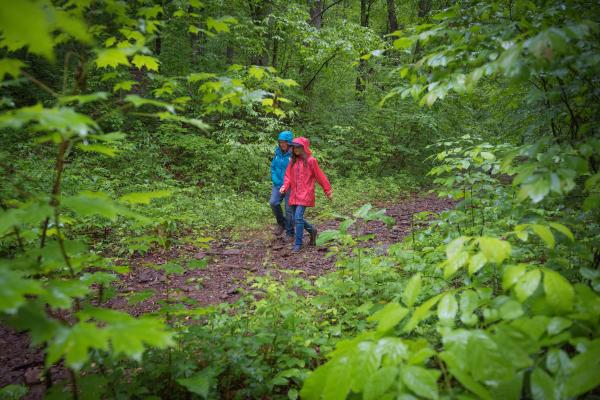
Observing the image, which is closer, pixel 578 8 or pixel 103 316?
pixel 103 316

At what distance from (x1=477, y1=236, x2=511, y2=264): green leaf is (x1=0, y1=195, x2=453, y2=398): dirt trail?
2.49 metres

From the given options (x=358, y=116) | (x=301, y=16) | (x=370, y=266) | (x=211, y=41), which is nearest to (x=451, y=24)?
(x=370, y=266)

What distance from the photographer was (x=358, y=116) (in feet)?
46.9

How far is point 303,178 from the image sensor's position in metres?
6.69

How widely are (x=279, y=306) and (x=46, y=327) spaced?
6.57 feet

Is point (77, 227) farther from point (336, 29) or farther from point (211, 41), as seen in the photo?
point (211, 41)

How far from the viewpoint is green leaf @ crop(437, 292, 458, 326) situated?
5.32 feet

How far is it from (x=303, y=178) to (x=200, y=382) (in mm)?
4812

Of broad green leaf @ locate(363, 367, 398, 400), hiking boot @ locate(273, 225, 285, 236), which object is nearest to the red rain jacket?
hiking boot @ locate(273, 225, 285, 236)

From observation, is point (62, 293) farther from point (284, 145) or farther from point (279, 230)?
point (279, 230)

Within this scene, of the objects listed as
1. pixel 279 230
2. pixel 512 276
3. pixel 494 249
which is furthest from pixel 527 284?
pixel 279 230

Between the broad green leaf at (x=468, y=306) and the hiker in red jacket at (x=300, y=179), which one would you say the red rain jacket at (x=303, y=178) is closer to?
the hiker in red jacket at (x=300, y=179)

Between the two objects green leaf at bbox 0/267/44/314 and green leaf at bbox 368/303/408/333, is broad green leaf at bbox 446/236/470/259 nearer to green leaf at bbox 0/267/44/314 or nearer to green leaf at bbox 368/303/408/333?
green leaf at bbox 368/303/408/333

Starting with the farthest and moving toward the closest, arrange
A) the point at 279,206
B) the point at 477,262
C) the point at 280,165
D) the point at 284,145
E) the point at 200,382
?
the point at 279,206 → the point at 280,165 → the point at 284,145 → the point at 200,382 → the point at 477,262
